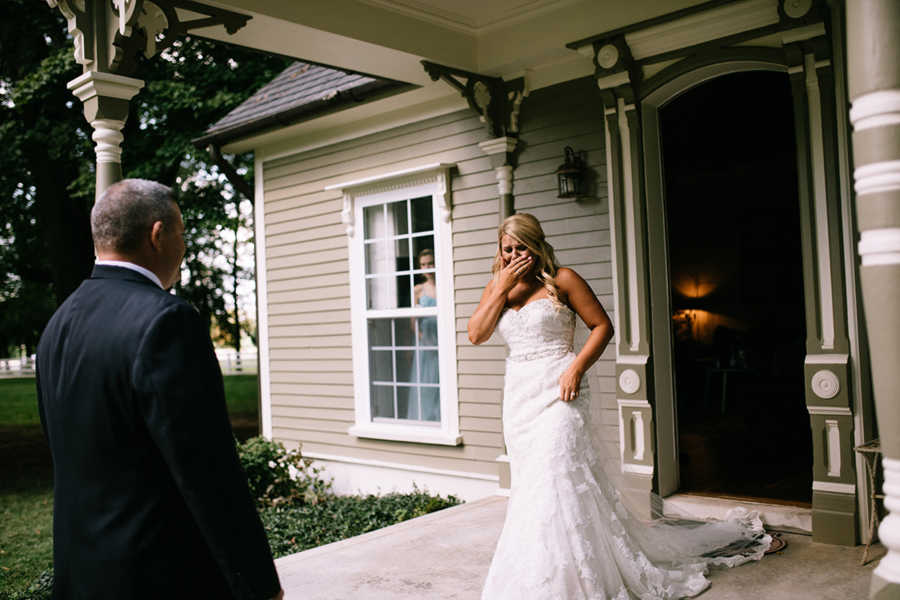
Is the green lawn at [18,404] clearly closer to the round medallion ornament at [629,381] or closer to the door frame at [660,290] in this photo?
the round medallion ornament at [629,381]

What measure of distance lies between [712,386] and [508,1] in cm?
691

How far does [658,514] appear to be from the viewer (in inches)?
179

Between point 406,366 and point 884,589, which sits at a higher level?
point 406,366

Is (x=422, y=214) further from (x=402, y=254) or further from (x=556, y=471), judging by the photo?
(x=556, y=471)

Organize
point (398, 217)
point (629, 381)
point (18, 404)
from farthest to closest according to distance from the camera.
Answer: point (18, 404) < point (398, 217) < point (629, 381)

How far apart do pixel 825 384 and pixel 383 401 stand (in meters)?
4.35

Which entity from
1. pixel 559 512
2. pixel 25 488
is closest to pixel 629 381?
pixel 559 512

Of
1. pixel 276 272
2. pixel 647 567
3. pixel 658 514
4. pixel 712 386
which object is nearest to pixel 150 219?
pixel 647 567

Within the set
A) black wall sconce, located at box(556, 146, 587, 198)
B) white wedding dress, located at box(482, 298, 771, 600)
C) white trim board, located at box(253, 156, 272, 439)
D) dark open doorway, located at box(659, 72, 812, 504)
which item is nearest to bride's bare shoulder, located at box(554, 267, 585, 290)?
white wedding dress, located at box(482, 298, 771, 600)

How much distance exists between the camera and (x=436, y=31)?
583cm

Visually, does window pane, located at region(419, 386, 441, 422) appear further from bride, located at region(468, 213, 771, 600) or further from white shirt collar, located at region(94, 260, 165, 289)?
white shirt collar, located at region(94, 260, 165, 289)

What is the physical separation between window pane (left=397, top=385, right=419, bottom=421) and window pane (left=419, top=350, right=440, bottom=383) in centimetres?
20

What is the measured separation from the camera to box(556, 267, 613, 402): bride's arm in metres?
3.74

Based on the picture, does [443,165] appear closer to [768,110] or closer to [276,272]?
[276,272]
